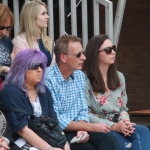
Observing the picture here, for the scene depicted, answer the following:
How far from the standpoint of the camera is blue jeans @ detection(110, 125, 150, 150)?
5727mm

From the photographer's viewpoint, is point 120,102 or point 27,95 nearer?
point 27,95

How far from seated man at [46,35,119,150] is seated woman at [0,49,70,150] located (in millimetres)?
238

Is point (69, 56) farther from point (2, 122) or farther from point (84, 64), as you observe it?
point (2, 122)

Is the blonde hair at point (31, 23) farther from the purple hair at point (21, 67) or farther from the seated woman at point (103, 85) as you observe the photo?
the purple hair at point (21, 67)

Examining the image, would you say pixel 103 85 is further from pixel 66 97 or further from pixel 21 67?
pixel 21 67

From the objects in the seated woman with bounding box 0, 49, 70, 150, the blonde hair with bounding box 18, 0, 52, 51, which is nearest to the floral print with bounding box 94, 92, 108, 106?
the seated woman with bounding box 0, 49, 70, 150

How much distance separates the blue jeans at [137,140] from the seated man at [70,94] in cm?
18

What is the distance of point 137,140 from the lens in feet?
18.8

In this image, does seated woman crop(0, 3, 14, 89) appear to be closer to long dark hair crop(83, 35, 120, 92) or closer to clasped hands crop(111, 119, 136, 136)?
long dark hair crop(83, 35, 120, 92)

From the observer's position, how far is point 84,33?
707 cm

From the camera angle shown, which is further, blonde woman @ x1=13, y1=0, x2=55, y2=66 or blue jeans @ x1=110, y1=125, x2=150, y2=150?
blonde woman @ x1=13, y1=0, x2=55, y2=66

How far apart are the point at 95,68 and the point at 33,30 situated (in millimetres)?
795

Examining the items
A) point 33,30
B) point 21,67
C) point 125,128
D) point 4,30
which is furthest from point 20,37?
point 125,128

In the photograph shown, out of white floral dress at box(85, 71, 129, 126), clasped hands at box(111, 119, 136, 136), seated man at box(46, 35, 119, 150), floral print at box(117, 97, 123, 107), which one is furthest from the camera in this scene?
floral print at box(117, 97, 123, 107)
